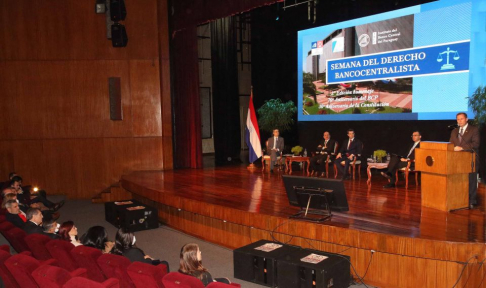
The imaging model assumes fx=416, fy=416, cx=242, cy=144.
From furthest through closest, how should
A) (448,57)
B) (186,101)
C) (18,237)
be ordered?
1. (186,101)
2. (448,57)
3. (18,237)

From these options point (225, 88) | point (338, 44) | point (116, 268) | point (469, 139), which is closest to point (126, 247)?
point (116, 268)

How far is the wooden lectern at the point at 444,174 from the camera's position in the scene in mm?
4660

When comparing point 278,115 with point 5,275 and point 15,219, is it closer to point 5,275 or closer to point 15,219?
point 15,219

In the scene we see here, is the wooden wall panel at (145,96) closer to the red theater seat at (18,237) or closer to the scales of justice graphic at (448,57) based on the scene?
the red theater seat at (18,237)

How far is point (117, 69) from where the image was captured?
31.4 ft

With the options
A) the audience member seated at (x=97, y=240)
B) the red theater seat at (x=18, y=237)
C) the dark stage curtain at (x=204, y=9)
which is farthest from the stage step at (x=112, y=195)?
the audience member seated at (x=97, y=240)

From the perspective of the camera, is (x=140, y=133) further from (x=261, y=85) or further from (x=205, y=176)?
(x=261, y=85)

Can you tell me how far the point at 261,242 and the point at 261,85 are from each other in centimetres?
874

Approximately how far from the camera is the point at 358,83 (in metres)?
9.04

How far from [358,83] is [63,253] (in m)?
7.22

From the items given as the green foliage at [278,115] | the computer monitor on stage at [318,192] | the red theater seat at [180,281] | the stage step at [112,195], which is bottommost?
the stage step at [112,195]

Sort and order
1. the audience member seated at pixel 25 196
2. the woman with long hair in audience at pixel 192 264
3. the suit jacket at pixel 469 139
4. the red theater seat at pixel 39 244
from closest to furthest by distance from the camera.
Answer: the woman with long hair in audience at pixel 192 264, the red theater seat at pixel 39 244, the suit jacket at pixel 469 139, the audience member seated at pixel 25 196

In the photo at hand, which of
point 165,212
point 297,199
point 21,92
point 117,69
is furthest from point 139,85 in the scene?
point 297,199

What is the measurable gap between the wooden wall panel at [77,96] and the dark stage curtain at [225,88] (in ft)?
11.1
